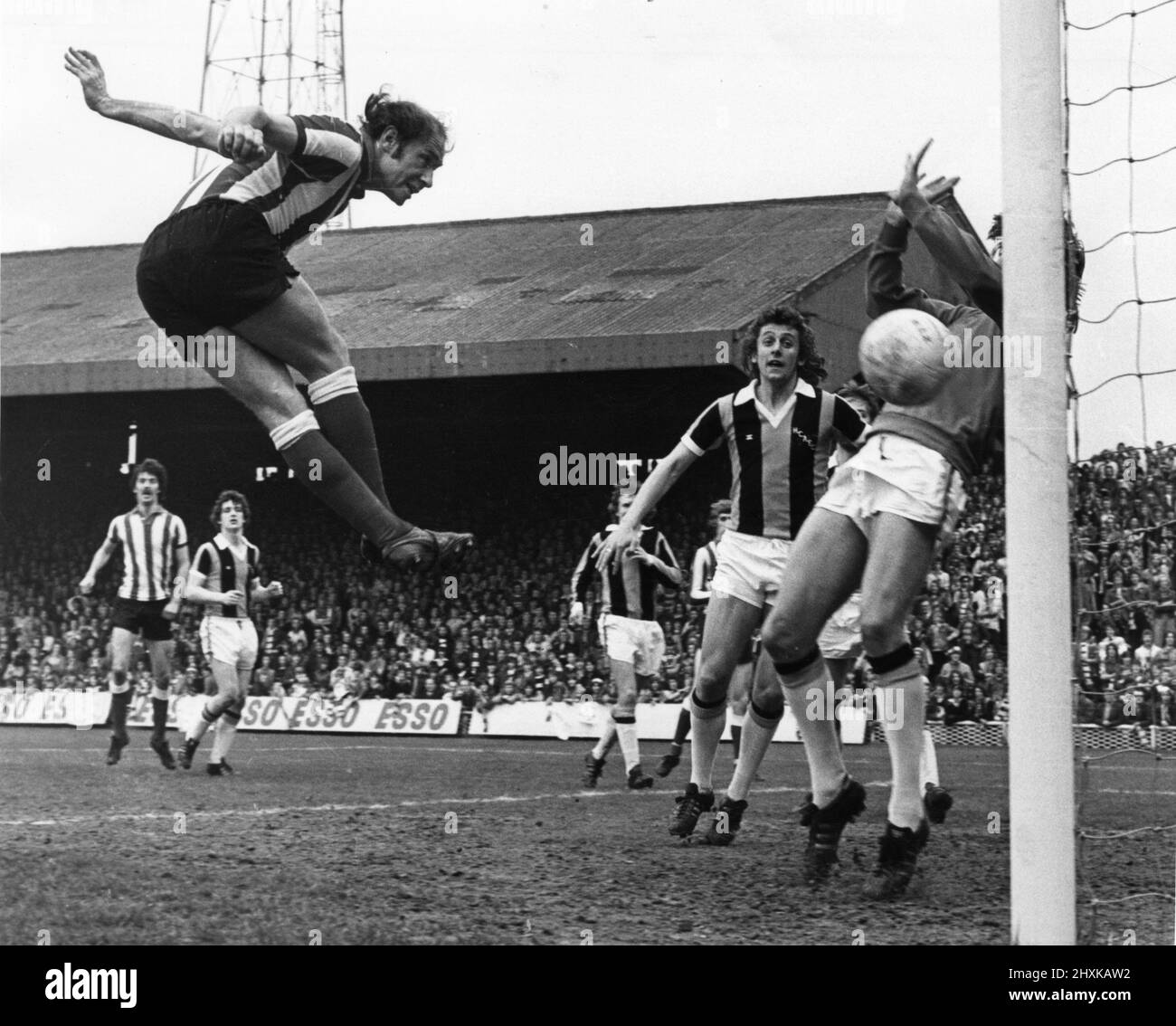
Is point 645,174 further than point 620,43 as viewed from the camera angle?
Yes

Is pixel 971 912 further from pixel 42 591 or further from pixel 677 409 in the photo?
pixel 42 591

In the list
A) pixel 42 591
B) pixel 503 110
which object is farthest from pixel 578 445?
pixel 503 110

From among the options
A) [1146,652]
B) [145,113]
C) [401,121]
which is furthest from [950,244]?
[1146,652]

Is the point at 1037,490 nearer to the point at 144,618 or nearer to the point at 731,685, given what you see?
the point at 731,685

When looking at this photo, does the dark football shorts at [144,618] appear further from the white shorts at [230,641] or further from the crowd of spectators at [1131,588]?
the crowd of spectators at [1131,588]

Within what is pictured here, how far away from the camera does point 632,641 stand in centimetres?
827

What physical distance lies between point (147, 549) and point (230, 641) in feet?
2.50

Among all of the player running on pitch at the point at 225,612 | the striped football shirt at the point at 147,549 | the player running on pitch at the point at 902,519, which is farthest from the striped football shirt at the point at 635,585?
the player running on pitch at the point at 902,519

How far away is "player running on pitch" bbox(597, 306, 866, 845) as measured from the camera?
480 cm

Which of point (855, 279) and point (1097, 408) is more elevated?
point (855, 279)

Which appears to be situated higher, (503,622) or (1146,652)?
(503,622)

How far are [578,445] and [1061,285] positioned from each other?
7945mm
